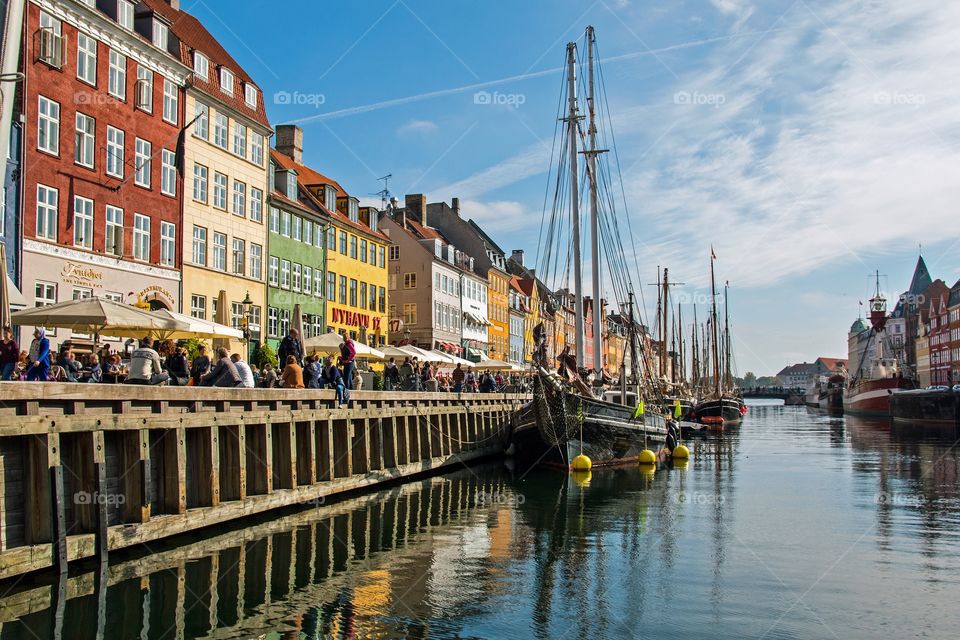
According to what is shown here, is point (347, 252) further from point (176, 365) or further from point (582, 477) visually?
point (176, 365)

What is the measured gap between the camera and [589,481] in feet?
98.2

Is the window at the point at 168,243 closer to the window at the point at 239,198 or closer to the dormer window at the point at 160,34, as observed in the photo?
the window at the point at 239,198

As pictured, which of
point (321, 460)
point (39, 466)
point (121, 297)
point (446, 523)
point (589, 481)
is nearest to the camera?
point (39, 466)

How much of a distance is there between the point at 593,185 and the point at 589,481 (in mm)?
15551

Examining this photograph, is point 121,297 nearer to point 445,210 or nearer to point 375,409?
point 375,409

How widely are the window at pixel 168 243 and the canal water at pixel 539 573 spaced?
1716 centimetres

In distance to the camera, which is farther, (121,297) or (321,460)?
(121,297)

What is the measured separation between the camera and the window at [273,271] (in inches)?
1842

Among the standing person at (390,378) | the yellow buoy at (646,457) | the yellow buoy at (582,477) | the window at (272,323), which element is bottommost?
the yellow buoy at (582,477)

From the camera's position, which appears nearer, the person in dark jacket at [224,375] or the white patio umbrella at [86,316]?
the white patio umbrella at [86,316]

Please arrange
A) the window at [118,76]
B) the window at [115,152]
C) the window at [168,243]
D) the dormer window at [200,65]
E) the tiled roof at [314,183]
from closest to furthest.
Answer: the window at [115,152] → the window at [118,76] → the window at [168,243] → the dormer window at [200,65] → the tiled roof at [314,183]

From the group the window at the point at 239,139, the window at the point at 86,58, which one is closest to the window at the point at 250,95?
the window at the point at 239,139

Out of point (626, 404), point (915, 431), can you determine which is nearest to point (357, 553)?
point (626, 404)

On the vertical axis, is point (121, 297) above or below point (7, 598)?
above
